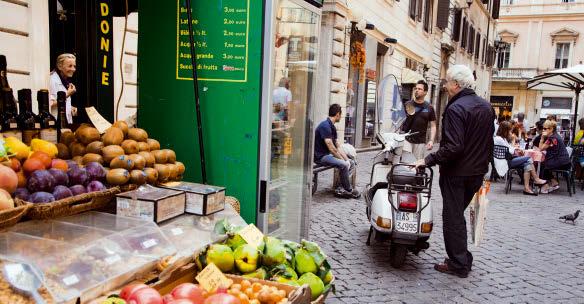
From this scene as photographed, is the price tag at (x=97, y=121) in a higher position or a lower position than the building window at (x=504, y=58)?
lower

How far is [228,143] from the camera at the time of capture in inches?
128

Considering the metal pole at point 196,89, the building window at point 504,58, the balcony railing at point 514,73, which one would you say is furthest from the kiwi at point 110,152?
the building window at point 504,58

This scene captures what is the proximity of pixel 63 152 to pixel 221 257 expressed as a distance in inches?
48.6

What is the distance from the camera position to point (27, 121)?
266 centimetres

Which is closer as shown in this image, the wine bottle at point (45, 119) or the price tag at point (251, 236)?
the price tag at point (251, 236)

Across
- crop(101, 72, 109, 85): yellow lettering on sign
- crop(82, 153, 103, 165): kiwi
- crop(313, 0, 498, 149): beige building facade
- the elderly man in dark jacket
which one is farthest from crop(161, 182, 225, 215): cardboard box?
crop(313, 0, 498, 149): beige building facade

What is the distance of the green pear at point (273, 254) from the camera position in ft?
7.82

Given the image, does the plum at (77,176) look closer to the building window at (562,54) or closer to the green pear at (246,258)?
the green pear at (246,258)

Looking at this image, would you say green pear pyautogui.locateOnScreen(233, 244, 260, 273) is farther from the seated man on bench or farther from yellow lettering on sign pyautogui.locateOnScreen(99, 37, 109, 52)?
the seated man on bench

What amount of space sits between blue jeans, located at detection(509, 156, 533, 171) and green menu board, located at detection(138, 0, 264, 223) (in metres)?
7.63

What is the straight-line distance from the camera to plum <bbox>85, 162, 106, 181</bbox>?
2.52 meters

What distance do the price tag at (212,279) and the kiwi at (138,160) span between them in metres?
0.87

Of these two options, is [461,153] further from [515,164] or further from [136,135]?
[515,164]

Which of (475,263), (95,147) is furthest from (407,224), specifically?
(95,147)
